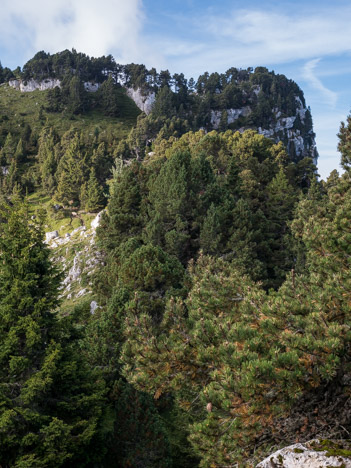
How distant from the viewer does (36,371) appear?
35.8 feet

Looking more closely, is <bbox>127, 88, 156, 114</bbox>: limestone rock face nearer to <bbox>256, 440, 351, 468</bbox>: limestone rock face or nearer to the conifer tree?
the conifer tree

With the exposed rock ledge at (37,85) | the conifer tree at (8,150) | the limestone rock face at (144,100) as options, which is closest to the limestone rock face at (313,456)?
the conifer tree at (8,150)

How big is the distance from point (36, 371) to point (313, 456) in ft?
28.5

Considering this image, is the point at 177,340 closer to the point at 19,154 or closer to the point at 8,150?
the point at 19,154

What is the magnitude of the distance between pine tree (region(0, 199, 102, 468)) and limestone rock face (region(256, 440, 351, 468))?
7006 millimetres

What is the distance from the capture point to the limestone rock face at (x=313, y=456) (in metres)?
4.88

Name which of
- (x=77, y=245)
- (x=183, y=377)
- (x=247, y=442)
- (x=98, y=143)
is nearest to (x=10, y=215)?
(x=183, y=377)

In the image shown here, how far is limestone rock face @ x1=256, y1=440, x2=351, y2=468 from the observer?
16.0ft

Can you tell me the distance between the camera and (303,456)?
5.06m

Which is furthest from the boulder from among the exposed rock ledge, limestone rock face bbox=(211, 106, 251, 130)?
the exposed rock ledge

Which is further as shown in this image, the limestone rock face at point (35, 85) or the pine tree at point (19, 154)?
the limestone rock face at point (35, 85)

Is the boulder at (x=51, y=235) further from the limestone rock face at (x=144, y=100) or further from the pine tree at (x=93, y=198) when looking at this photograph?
the limestone rock face at (x=144, y=100)

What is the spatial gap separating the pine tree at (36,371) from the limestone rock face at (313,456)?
7006mm

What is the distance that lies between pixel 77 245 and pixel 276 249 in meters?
26.7
